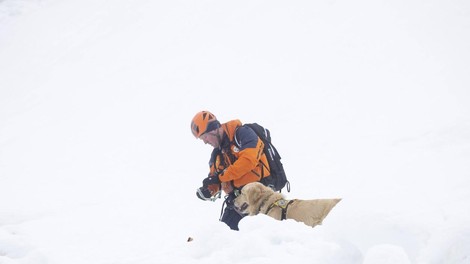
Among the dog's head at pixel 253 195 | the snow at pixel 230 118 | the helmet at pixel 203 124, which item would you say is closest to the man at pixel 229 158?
the helmet at pixel 203 124

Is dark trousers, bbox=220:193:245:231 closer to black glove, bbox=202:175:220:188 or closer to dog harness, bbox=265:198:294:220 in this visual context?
black glove, bbox=202:175:220:188

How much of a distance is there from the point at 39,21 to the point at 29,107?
1515cm

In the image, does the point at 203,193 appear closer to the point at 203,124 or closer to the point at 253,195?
the point at 253,195

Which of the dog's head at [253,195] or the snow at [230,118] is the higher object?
the snow at [230,118]

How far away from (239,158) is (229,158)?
37 cm

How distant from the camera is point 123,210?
32.0ft

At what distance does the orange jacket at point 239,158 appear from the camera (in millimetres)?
4688

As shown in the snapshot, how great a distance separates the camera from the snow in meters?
2.49

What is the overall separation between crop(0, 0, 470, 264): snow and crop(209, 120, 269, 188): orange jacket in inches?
46.8

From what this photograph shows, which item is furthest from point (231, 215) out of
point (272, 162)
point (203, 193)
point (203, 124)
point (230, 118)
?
point (230, 118)

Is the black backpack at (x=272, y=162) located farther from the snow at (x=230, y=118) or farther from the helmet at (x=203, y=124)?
the snow at (x=230, y=118)

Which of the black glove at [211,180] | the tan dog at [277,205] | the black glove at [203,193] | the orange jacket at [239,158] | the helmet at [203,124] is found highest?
the helmet at [203,124]

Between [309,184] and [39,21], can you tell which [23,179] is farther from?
[39,21]

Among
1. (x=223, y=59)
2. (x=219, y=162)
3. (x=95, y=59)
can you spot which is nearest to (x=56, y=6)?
(x=95, y=59)
